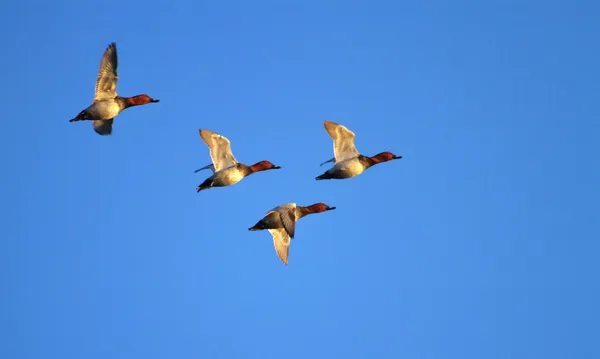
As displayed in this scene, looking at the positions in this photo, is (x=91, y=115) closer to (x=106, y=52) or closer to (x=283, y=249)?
(x=106, y=52)

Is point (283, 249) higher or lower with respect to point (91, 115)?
lower

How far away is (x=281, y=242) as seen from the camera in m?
59.1

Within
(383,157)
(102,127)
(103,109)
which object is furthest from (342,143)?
(102,127)

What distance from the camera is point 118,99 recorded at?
5756cm

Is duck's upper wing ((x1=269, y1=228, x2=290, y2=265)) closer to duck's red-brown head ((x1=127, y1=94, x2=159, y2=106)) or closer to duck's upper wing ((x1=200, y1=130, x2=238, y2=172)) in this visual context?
duck's upper wing ((x1=200, y1=130, x2=238, y2=172))

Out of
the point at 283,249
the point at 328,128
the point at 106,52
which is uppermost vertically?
the point at 106,52

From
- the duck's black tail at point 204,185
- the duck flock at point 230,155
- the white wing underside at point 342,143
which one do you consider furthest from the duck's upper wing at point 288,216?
the white wing underside at point 342,143

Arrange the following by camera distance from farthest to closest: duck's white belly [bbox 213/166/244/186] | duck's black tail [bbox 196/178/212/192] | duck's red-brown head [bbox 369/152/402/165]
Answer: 1. duck's red-brown head [bbox 369/152/402/165]
2. duck's white belly [bbox 213/166/244/186]
3. duck's black tail [bbox 196/178/212/192]

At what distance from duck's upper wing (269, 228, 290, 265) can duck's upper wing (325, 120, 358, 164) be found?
12.1ft

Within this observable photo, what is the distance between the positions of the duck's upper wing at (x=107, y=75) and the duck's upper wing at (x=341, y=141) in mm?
8697

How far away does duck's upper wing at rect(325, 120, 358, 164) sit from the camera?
5816 cm

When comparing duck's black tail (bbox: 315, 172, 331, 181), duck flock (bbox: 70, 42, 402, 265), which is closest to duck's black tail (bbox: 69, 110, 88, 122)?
duck flock (bbox: 70, 42, 402, 265)

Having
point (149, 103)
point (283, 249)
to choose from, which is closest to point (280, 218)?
point (283, 249)

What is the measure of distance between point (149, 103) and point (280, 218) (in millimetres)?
7395
